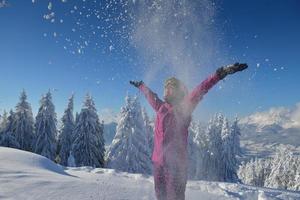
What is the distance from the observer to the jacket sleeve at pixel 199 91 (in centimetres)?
679

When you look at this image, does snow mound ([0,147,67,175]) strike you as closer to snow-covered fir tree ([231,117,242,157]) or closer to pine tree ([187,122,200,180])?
pine tree ([187,122,200,180])

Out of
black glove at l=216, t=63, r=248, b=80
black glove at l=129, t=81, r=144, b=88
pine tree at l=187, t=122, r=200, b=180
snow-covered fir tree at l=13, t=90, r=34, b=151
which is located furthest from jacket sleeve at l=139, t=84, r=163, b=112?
pine tree at l=187, t=122, r=200, b=180

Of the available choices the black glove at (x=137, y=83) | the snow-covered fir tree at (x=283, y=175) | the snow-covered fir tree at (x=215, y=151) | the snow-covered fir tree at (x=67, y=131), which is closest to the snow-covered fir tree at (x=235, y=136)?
the snow-covered fir tree at (x=215, y=151)

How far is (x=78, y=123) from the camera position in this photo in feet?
158

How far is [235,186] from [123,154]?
3013 centimetres

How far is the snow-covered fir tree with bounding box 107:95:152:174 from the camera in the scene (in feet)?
136

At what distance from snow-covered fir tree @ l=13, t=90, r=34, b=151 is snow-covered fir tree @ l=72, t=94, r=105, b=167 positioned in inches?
271

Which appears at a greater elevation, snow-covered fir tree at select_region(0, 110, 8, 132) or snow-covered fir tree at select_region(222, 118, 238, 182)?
snow-covered fir tree at select_region(0, 110, 8, 132)

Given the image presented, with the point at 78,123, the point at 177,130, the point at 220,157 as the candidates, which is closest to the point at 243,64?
the point at 177,130

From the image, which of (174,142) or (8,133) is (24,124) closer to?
(8,133)

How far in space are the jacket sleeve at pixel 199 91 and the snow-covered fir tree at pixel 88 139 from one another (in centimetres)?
4071

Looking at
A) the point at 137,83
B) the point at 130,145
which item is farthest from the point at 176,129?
the point at 130,145

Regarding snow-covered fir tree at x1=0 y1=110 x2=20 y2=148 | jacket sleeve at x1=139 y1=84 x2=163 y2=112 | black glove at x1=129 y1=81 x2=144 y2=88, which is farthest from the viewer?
snow-covered fir tree at x1=0 y1=110 x2=20 y2=148

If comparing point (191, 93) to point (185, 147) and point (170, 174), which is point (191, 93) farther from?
point (170, 174)
